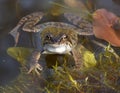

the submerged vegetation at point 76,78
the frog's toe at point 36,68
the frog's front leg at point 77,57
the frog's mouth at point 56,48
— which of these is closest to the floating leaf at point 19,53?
the submerged vegetation at point 76,78

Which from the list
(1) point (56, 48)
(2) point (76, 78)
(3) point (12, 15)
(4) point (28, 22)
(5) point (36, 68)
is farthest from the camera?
(3) point (12, 15)

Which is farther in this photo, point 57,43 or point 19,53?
point 19,53

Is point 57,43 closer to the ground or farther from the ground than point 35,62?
farther from the ground

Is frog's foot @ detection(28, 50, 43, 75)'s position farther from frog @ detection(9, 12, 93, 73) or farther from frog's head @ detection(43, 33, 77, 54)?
frog's head @ detection(43, 33, 77, 54)

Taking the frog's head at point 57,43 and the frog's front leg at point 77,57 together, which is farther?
the frog's front leg at point 77,57

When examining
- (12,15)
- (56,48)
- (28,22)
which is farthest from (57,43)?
(12,15)

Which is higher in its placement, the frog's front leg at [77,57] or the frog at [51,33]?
the frog at [51,33]

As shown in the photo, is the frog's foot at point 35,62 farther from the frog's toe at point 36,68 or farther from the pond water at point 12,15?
the pond water at point 12,15

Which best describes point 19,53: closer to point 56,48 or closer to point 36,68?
point 36,68

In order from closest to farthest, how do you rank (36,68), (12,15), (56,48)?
(56,48), (36,68), (12,15)

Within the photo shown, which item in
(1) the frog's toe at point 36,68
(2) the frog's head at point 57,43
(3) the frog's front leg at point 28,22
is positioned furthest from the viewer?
(3) the frog's front leg at point 28,22
